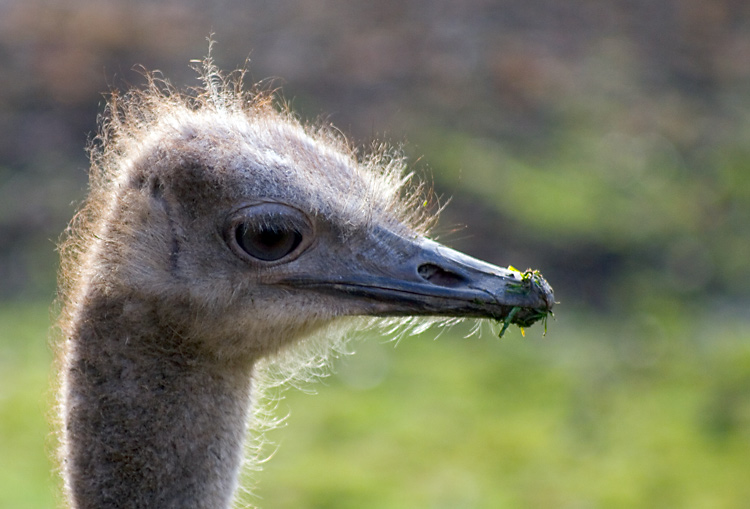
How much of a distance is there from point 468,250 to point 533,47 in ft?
14.7

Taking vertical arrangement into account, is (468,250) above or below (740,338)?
above

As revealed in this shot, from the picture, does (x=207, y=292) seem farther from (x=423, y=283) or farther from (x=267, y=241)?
(x=423, y=283)

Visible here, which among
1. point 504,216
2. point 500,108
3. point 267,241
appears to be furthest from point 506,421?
point 267,241

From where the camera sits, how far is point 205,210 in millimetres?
3084

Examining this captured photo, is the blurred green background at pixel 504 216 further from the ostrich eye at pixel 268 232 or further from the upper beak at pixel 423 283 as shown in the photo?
the upper beak at pixel 423 283

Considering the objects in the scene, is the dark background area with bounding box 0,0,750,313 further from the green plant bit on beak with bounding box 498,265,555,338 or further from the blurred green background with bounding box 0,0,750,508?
the green plant bit on beak with bounding box 498,265,555,338

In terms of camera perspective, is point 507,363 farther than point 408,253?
Yes

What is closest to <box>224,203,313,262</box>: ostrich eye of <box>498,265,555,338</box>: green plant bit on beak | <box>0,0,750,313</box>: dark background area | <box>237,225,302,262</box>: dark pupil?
<box>237,225,302,262</box>: dark pupil

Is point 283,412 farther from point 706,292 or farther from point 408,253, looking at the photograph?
point 408,253

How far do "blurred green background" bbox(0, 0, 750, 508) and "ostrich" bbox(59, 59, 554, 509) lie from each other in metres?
0.64

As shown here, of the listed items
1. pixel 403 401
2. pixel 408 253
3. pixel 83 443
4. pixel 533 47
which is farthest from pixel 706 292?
pixel 83 443

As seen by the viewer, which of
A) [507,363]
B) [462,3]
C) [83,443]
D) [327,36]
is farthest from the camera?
[462,3]

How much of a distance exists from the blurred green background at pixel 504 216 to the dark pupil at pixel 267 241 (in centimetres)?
100

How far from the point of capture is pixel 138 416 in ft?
9.76
